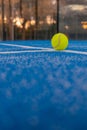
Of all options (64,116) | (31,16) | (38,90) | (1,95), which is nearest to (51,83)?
(38,90)

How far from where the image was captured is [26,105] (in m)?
1.14

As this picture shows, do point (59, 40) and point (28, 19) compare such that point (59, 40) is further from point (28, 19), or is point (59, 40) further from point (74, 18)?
point (28, 19)

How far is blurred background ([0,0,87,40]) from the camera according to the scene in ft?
29.3

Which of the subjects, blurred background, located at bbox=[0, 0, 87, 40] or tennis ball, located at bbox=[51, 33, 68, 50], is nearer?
tennis ball, located at bbox=[51, 33, 68, 50]

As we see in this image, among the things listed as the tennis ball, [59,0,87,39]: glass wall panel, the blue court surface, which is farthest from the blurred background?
the blue court surface

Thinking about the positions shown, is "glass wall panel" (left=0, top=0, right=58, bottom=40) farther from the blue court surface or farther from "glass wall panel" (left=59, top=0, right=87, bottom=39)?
the blue court surface

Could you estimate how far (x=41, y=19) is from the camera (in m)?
9.52

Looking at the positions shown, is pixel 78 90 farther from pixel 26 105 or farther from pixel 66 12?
pixel 66 12

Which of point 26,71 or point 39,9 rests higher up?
point 39,9

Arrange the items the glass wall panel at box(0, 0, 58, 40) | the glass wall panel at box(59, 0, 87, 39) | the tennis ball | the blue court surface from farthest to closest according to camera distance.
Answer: the glass wall panel at box(0, 0, 58, 40)
the glass wall panel at box(59, 0, 87, 39)
the tennis ball
the blue court surface

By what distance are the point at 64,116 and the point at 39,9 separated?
8781 mm

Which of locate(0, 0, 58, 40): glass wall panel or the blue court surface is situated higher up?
locate(0, 0, 58, 40): glass wall panel

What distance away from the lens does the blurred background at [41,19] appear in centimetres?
895

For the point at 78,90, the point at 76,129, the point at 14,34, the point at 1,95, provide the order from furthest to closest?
the point at 14,34, the point at 78,90, the point at 1,95, the point at 76,129
